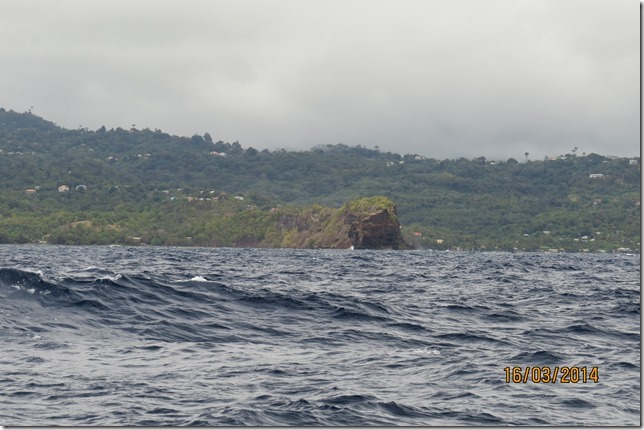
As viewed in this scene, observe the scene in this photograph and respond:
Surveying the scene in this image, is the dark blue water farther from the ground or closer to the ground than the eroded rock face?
closer to the ground

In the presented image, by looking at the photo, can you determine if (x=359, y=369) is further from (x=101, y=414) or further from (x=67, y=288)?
(x=67, y=288)

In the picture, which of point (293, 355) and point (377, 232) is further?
point (377, 232)

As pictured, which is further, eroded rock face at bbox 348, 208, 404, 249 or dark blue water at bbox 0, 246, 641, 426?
eroded rock face at bbox 348, 208, 404, 249

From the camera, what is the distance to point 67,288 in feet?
115

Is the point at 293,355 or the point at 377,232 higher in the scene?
Result: the point at 377,232

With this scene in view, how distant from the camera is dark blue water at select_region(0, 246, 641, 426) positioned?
1822 cm

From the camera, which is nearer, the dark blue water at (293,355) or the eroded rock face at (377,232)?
the dark blue water at (293,355)

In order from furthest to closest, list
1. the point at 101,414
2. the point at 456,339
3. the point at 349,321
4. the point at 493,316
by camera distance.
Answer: the point at 493,316 → the point at 349,321 → the point at 456,339 → the point at 101,414

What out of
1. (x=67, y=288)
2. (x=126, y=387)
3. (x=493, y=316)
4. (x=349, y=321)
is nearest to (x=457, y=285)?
(x=493, y=316)

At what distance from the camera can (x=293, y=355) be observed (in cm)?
2462

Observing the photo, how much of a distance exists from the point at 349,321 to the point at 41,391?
570 inches

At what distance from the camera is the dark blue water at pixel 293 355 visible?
717 inches

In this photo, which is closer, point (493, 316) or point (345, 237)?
point (493, 316)

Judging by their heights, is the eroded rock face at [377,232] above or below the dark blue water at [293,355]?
above
